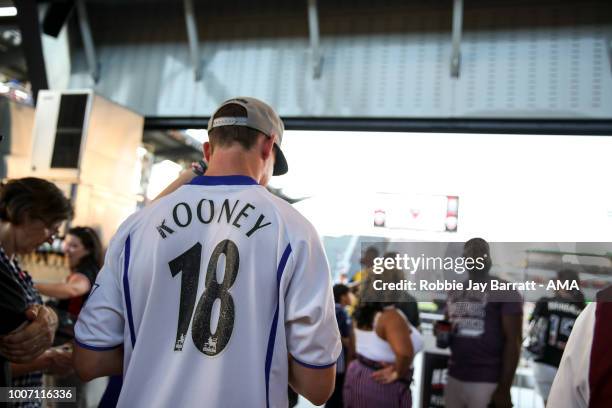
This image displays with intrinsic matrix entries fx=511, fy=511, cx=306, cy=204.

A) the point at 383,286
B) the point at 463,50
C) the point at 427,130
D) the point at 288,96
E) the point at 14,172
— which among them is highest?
the point at 463,50

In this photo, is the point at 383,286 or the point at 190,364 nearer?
the point at 190,364

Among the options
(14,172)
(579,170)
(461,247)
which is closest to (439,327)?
(579,170)

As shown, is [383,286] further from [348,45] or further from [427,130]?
[348,45]

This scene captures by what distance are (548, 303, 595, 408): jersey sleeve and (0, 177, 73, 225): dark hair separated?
1.41m

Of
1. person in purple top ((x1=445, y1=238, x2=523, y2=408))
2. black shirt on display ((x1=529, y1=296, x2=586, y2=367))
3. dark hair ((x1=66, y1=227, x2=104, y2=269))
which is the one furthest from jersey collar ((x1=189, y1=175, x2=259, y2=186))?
dark hair ((x1=66, y1=227, x2=104, y2=269))

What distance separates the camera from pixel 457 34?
3225 mm

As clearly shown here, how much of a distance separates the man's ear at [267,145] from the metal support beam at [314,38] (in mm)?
2536

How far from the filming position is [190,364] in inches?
38.6

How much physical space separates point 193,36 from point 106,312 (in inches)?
122

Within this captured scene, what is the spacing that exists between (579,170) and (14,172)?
12.6 feet

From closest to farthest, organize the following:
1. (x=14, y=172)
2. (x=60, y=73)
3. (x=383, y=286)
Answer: (x=383, y=286)
(x=14, y=172)
(x=60, y=73)

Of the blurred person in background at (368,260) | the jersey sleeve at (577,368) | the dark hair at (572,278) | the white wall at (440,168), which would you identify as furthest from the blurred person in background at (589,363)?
the white wall at (440,168)

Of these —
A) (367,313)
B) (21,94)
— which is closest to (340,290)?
(367,313)

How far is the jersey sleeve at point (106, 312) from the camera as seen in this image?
1085 mm
